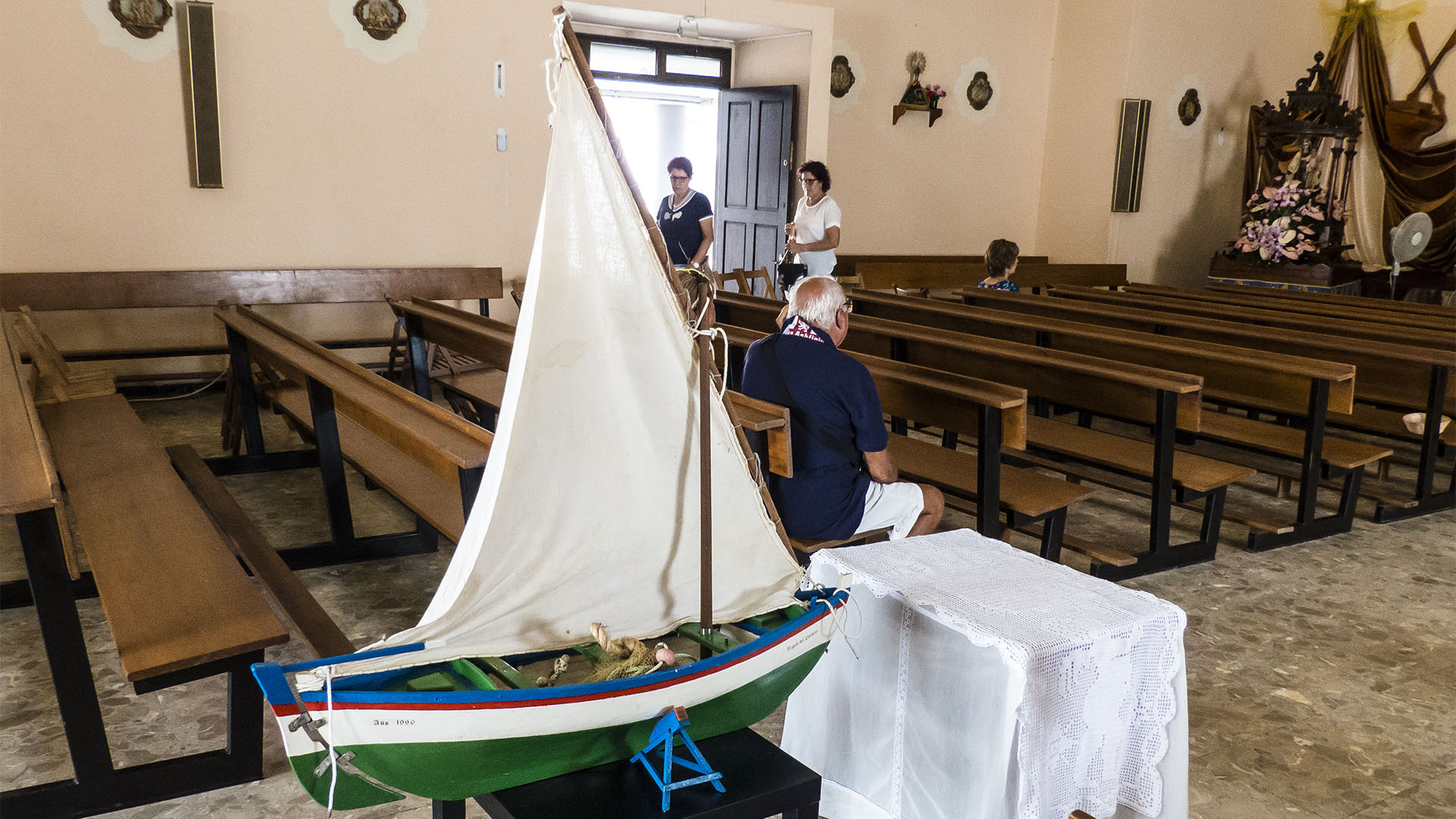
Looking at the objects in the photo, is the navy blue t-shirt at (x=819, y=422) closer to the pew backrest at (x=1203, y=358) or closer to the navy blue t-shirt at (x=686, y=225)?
the pew backrest at (x=1203, y=358)

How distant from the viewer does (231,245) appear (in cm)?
658

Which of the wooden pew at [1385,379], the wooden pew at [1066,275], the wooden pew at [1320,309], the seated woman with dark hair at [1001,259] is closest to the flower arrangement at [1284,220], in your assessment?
the wooden pew at [1066,275]

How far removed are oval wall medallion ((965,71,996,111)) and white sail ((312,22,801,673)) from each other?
878cm

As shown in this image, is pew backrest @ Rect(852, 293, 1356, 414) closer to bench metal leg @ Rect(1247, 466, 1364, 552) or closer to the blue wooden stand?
bench metal leg @ Rect(1247, 466, 1364, 552)

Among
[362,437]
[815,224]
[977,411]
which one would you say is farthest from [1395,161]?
[362,437]

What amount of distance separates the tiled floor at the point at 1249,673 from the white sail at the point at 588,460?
760 millimetres

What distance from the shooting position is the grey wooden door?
8.54 m

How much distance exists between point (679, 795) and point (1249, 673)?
83.3 inches

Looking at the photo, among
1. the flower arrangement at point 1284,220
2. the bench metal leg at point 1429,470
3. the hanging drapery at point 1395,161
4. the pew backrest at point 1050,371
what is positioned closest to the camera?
the pew backrest at point 1050,371

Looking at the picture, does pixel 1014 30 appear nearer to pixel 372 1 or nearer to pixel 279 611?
pixel 372 1

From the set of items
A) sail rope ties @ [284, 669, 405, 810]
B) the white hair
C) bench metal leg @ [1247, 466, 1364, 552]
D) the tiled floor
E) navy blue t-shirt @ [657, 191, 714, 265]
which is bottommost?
the tiled floor

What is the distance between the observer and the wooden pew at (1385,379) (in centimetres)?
447

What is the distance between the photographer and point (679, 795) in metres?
1.54

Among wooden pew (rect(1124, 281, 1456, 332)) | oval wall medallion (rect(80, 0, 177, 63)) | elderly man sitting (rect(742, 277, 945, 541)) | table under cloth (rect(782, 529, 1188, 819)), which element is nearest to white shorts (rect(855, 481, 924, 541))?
elderly man sitting (rect(742, 277, 945, 541))
